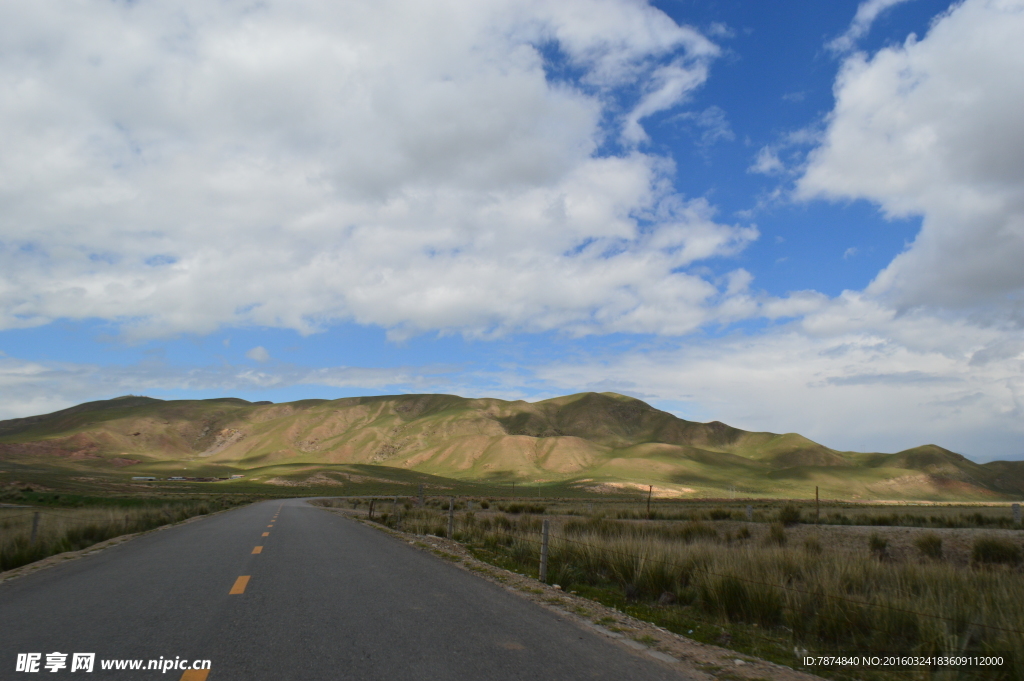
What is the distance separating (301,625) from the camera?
7023mm

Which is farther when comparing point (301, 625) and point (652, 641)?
point (652, 641)

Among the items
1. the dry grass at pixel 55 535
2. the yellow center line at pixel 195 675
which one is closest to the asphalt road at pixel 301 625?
the yellow center line at pixel 195 675

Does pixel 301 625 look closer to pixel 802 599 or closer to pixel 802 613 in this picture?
pixel 802 613

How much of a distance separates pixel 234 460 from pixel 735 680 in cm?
20160

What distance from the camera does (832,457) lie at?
18975cm

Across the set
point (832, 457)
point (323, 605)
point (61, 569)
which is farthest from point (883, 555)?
point (832, 457)

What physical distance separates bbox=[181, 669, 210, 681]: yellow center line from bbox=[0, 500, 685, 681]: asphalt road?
2cm

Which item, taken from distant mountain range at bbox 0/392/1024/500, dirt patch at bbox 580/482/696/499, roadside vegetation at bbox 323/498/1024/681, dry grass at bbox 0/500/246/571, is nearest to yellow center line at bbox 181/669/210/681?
roadside vegetation at bbox 323/498/1024/681

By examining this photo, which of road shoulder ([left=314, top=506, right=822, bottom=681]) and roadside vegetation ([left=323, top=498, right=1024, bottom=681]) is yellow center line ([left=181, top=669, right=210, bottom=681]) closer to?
road shoulder ([left=314, top=506, right=822, bottom=681])

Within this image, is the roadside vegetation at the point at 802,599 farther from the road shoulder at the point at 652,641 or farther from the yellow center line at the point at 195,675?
the yellow center line at the point at 195,675

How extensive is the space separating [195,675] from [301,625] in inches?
77.6

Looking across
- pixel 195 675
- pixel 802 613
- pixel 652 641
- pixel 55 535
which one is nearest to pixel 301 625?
pixel 195 675

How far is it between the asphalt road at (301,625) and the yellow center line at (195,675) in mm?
21

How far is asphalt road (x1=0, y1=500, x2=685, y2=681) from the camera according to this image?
218 inches
